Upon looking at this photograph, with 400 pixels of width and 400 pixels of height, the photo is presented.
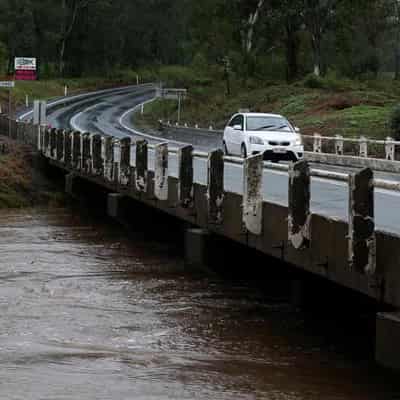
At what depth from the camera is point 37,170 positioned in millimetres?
34625

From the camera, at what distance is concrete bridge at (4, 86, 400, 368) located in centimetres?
1045

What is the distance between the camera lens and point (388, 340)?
10.4 metres

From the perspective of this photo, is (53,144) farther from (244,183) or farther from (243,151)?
(244,183)

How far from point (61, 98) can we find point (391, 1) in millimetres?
29209

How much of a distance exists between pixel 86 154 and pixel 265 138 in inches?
213

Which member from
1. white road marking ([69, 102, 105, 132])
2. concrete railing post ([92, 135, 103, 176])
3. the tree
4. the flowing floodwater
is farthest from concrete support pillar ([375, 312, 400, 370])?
the tree

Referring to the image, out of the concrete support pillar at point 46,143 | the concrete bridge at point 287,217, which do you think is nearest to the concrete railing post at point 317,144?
the concrete support pillar at point 46,143

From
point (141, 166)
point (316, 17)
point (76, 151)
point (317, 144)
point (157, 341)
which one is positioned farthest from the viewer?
point (316, 17)

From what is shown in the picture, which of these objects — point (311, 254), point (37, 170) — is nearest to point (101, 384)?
point (311, 254)

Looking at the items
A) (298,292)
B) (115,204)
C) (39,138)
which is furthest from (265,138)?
(298,292)

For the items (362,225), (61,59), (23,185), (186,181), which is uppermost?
(61,59)

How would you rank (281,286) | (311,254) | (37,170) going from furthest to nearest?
(37,170)
(281,286)
(311,254)

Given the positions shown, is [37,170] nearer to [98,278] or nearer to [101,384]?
[98,278]

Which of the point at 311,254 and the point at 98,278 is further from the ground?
the point at 311,254
